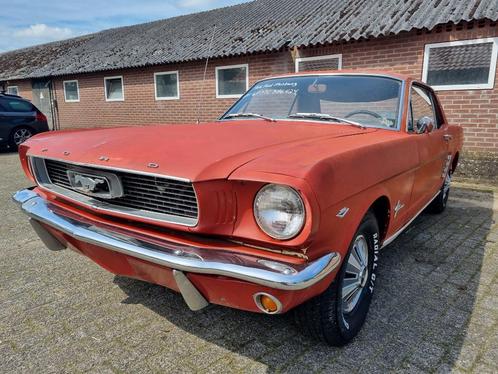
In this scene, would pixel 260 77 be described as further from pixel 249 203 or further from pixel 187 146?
pixel 249 203

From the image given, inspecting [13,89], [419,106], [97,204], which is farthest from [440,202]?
[13,89]

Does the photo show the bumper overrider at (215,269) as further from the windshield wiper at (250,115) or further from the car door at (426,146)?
the car door at (426,146)

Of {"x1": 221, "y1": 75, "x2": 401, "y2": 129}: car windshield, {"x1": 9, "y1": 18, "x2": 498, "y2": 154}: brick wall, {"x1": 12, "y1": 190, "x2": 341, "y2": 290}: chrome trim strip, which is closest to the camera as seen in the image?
{"x1": 12, "y1": 190, "x2": 341, "y2": 290}: chrome trim strip

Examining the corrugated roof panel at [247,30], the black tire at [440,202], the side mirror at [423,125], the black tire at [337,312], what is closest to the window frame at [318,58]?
the corrugated roof panel at [247,30]

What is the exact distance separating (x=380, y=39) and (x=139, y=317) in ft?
24.5

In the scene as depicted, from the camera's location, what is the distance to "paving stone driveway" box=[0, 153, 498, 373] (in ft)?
6.73

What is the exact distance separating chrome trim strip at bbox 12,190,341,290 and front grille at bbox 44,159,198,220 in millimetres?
160

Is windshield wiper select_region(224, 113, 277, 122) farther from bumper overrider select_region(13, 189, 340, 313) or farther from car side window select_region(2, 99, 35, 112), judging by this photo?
car side window select_region(2, 99, 35, 112)

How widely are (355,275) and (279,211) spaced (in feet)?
2.91

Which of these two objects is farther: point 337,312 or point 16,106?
point 16,106

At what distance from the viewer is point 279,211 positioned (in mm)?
1689

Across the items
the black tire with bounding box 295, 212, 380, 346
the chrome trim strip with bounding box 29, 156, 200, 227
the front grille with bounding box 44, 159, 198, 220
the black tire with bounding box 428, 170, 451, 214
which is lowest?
the black tire with bounding box 428, 170, 451, 214

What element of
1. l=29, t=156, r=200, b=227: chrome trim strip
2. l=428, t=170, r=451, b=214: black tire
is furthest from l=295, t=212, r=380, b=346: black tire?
l=428, t=170, r=451, b=214: black tire

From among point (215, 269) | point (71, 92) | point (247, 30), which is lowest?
point (215, 269)
